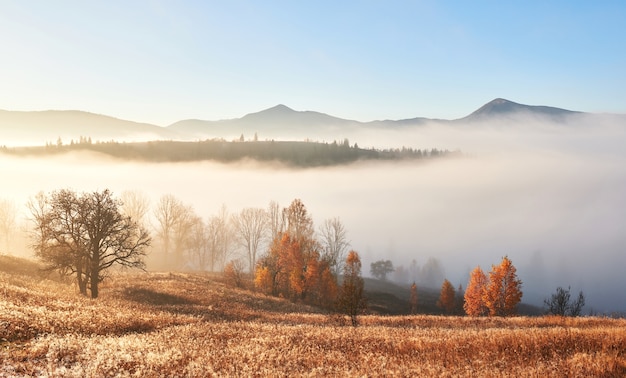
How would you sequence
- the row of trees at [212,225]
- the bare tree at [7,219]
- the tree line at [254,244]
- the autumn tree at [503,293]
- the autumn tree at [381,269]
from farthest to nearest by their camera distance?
1. the autumn tree at [381,269]
2. the bare tree at [7,219]
3. the row of trees at [212,225]
4. the autumn tree at [503,293]
5. the tree line at [254,244]

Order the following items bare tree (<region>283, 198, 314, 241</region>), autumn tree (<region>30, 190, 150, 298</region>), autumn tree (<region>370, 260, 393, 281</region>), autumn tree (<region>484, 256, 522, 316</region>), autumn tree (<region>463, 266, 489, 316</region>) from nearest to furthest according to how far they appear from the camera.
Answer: autumn tree (<region>30, 190, 150, 298</region>) < autumn tree (<region>484, 256, 522, 316</region>) < autumn tree (<region>463, 266, 489, 316</region>) < bare tree (<region>283, 198, 314, 241</region>) < autumn tree (<region>370, 260, 393, 281</region>)

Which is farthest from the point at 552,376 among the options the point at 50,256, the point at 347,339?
the point at 50,256

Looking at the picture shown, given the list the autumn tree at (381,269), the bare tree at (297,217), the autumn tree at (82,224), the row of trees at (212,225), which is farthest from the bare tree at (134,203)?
the autumn tree at (381,269)

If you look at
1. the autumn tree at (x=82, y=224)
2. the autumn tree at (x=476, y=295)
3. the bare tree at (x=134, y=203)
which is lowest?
the autumn tree at (x=476, y=295)

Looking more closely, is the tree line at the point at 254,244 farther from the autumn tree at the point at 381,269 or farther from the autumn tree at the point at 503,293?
the autumn tree at the point at 381,269

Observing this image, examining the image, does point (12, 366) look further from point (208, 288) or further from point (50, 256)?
point (208, 288)

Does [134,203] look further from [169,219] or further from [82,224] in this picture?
[82,224]

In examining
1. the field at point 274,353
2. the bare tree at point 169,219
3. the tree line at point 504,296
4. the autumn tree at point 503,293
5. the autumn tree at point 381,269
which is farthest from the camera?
the autumn tree at point 381,269

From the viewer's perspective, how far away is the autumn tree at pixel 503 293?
72.2m

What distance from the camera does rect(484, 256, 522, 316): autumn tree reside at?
7219 cm

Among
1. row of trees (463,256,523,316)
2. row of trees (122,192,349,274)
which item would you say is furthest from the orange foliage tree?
row of trees (463,256,523,316)

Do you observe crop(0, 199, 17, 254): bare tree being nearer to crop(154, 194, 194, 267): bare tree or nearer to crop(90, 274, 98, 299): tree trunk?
crop(154, 194, 194, 267): bare tree

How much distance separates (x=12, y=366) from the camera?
9.24 metres

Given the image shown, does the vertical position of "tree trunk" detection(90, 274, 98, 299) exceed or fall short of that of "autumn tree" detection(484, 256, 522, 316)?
it exceeds it
